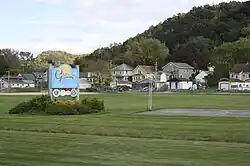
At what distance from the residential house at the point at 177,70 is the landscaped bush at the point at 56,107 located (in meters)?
121

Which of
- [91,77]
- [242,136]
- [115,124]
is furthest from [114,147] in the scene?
[91,77]

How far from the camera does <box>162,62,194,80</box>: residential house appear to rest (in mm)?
151625

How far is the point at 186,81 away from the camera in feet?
432

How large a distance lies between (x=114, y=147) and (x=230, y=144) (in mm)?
4185

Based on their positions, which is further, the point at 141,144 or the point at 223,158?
the point at 141,144

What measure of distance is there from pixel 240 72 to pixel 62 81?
10042cm

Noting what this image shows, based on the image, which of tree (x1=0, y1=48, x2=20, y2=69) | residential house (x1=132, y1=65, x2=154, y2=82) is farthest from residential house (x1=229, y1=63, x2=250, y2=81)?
tree (x1=0, y1=48, x2=20, y2=69)

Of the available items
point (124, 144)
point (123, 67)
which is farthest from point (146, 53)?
point (124, 144)

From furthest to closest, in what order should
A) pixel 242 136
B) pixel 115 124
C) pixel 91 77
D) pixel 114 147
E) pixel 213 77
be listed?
pixel 91 77, pixel 213 77, pixel 115 124, pixel 242 136, pixel 114 147

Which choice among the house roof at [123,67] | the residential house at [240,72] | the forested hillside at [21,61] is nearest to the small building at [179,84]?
the residential house at [240,72]

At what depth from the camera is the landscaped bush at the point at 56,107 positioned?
28266mm

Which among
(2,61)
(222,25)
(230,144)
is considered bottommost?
(230,144)

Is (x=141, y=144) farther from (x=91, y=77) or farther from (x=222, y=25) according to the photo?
(x=222, y=25)

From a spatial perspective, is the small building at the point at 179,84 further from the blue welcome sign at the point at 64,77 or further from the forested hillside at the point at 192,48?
the blue welcome sign at the point at 64,77
